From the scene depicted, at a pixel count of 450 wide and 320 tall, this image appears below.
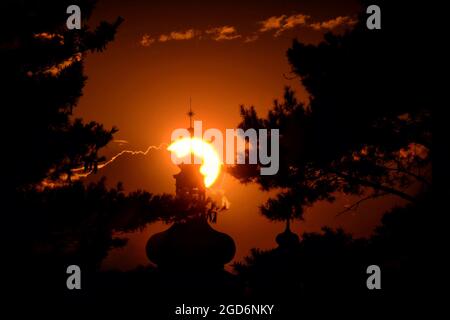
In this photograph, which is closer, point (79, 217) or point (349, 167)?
point (79, 217)

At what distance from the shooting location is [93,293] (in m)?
5.40

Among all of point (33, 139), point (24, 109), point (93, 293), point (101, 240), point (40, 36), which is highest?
point (40, 36)

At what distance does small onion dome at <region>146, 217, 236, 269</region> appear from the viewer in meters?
14.3

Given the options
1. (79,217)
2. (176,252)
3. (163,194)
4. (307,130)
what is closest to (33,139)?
(79,217)

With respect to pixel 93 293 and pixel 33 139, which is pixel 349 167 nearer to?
pixel 93 293

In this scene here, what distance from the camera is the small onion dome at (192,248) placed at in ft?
46.8

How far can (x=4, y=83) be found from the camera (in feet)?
16.0

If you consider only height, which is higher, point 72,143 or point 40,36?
point 40,36

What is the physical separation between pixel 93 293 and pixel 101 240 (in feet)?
4.05

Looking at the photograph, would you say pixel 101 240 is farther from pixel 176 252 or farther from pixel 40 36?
pixel 176 252

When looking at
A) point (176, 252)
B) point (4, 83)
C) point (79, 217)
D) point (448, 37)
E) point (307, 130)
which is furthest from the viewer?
point (176, 252)

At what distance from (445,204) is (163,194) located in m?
3.66

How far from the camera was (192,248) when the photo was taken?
14383 mm

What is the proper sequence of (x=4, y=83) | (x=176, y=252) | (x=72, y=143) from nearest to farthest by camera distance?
1. (x=4, y=83)
2. (x=72, y=143)
3. (x=176, y=252)
